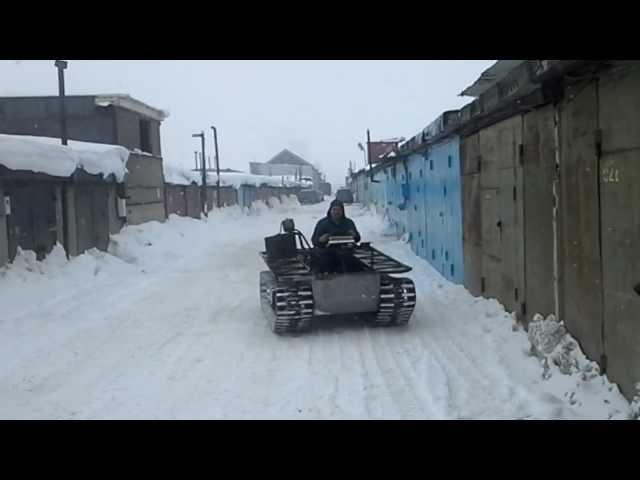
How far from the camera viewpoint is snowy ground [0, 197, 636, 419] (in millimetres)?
5438

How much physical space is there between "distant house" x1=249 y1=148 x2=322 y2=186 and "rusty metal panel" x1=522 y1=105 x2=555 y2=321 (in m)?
95.5

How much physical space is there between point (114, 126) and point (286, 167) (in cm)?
8424

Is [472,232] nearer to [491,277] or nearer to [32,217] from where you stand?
[491,277]

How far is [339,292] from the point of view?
8.52 meters

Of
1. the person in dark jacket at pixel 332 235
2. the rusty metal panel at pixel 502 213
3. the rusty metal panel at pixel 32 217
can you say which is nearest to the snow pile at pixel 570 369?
the rusty metal panel at pixel 502 213

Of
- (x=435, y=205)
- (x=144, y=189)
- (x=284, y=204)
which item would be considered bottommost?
(x=435, y=205)

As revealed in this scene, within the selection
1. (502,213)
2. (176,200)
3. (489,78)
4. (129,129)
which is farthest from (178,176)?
(502,213)

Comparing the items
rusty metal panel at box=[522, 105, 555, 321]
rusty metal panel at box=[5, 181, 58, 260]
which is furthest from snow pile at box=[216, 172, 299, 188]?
rusty metal panel at box=[522, 105, 555, 321]

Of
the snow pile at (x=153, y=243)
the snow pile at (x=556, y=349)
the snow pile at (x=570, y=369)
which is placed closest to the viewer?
the snow pile at (x=570, y=369)

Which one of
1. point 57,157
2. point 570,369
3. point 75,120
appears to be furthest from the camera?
point 75,120

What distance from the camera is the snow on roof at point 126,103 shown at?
962 inches

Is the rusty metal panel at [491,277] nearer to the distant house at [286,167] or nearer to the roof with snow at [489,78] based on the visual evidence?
the roof with snow at [489,78]

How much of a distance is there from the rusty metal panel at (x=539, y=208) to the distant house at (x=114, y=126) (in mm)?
17242
